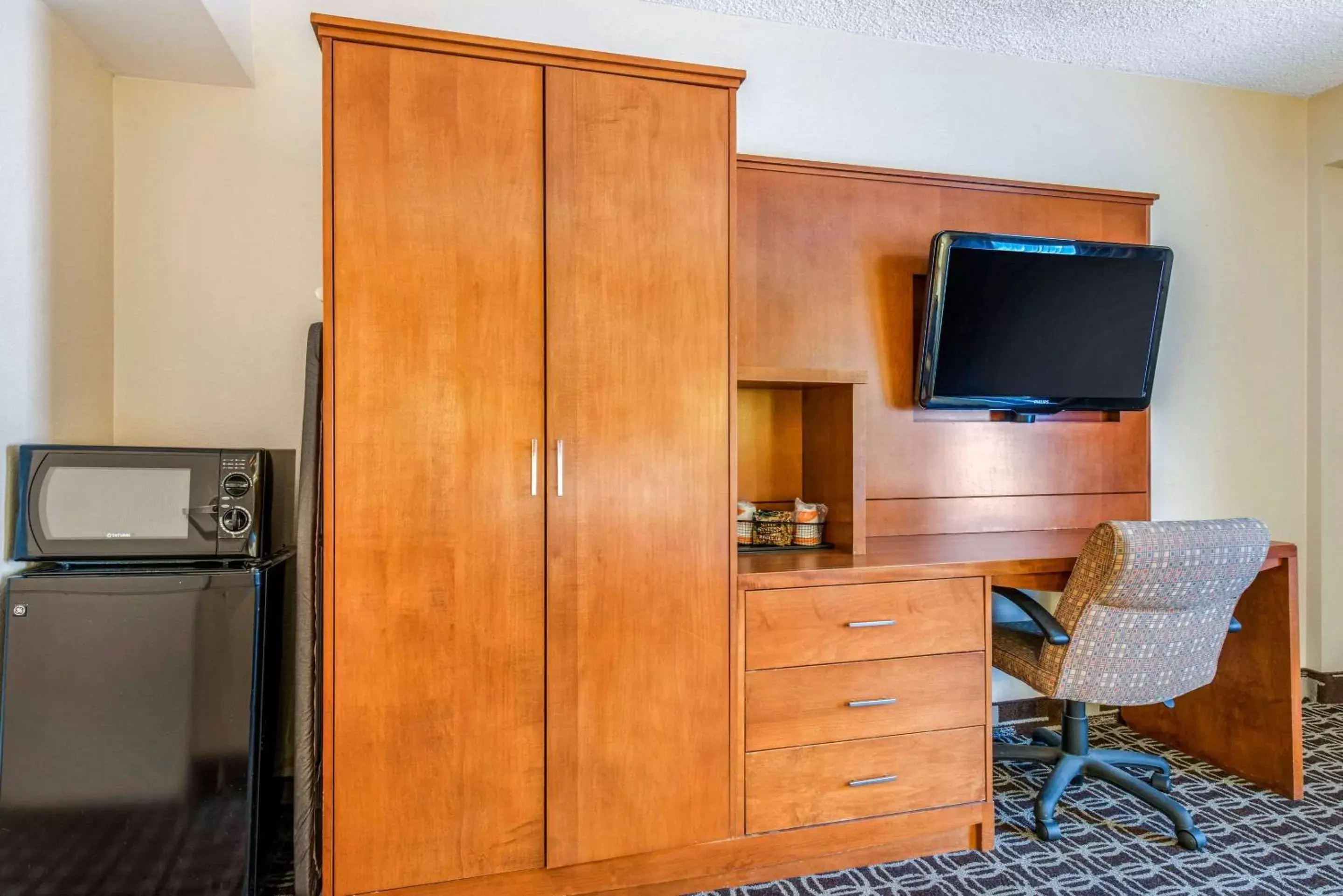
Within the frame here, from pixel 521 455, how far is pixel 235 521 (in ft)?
2.37

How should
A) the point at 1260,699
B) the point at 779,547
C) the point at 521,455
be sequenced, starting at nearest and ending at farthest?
1. the point at 521,455
2. the point at 779,547
3. the point at 1260,699

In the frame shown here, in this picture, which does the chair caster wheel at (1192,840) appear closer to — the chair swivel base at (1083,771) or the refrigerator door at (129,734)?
the chair swivel base at (1083,771)

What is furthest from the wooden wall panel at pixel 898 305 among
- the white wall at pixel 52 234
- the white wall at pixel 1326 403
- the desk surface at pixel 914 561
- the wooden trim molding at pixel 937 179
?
the white wall at pixel 52 234

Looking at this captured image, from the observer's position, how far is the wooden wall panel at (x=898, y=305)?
2.64 m

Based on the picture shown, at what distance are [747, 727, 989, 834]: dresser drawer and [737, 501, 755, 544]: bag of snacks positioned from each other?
66 centimetres

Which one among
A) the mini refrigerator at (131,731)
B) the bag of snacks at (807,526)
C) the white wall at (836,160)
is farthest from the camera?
the bag of snacks at (807,526)

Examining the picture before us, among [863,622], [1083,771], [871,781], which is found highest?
[863,622]

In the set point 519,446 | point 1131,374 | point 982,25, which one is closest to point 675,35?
point 982,25

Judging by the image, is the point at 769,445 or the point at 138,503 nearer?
the point at 138,503

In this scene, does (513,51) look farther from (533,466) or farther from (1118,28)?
(1118,28)

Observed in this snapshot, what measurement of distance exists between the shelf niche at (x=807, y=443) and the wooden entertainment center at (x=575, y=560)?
1.3 inches

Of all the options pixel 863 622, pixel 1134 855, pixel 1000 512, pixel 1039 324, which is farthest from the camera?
pixel 1000 512

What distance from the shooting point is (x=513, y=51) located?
181cm

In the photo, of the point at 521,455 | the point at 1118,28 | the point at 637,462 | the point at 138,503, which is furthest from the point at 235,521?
the point at 1118,28
